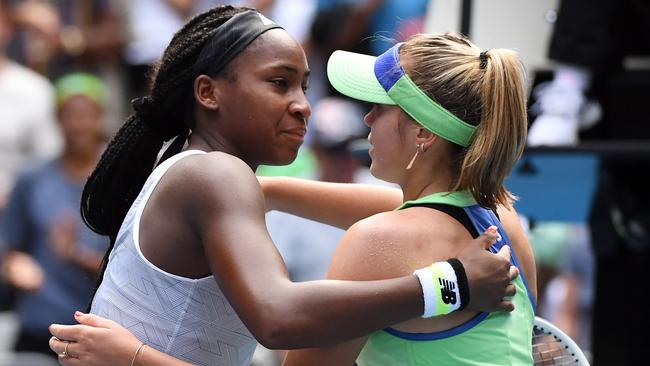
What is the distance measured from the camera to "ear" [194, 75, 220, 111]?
287cm

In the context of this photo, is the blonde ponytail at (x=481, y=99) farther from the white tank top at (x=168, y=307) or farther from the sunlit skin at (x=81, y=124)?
the sunlit skin at (x=81, y=124)

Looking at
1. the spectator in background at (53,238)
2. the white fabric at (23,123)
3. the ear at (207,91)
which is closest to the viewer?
the ear at (207,91)

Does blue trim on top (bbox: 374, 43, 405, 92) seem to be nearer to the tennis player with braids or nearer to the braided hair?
the tennis player with braids

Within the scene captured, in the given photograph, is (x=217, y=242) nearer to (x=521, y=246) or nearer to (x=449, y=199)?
(x=449, y=199)

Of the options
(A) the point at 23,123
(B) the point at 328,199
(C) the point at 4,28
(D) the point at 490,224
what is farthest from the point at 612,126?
(C) the point at 4,28

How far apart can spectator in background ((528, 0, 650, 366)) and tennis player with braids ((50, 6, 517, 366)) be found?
5.89ft

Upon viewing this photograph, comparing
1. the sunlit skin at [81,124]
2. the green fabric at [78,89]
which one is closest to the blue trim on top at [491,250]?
the sunlit skin at [81,124]

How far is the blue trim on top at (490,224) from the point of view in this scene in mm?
2750

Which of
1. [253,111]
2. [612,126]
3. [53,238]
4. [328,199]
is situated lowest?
[53,238]

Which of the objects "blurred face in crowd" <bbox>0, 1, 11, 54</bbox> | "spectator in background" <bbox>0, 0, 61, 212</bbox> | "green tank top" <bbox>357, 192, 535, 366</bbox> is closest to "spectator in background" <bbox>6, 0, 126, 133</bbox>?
"blurred face in crowd" <bbox>0, 1, 11, 54</bbox>

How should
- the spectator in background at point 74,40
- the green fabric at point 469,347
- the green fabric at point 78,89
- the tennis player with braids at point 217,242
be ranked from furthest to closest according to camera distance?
the spectator in background at point 74,40, the green fabric at point 78,89, the green fabric at point 469,347, the tennis player with braids at point 217,242

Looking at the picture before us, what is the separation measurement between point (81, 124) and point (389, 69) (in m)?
3.81

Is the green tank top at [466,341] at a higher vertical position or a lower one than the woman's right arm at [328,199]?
lower

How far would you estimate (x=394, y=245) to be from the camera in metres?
2.65
